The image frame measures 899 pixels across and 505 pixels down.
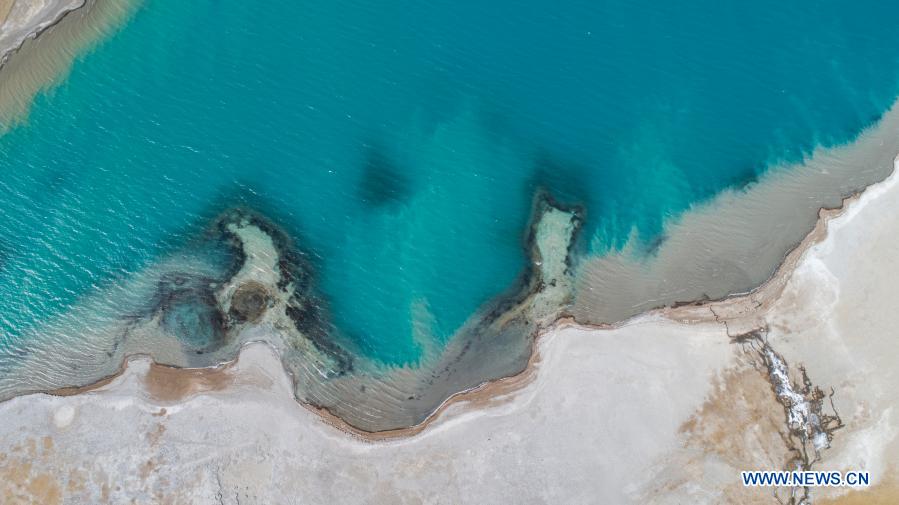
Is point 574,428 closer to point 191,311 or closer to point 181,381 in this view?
point 181,381

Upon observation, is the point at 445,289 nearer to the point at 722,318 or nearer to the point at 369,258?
the point at 369,258

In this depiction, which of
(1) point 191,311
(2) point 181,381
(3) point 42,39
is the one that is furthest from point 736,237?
(3) point 42,39

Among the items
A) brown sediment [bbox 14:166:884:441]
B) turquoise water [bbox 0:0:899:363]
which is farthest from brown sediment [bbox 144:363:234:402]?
turquoise water [bbox 0:0:899:363]

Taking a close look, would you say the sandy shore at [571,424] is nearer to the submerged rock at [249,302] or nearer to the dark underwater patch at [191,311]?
the dark underwater patch at [191,311]

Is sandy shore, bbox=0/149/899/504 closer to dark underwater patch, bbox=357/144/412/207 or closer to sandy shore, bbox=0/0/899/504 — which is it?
sandy shore, bbox=0/0/899/504

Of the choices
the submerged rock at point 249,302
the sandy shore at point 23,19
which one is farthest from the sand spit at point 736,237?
the sandy shore at point 23,19

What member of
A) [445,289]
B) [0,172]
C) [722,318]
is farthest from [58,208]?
[722,318]
